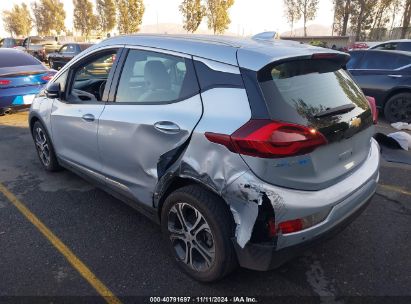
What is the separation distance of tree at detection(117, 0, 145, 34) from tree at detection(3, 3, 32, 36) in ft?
97.0

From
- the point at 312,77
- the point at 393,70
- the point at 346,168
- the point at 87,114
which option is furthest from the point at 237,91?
the point at 393,70

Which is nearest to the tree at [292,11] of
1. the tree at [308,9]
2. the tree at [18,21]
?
the tree at [308,9]

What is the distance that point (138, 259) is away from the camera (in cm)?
297

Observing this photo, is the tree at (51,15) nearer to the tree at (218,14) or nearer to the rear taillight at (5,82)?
the tree at (218,14)

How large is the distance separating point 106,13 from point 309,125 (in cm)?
5179

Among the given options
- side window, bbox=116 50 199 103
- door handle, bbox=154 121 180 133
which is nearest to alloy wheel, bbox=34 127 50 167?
side window, bbox=116 50 199 103

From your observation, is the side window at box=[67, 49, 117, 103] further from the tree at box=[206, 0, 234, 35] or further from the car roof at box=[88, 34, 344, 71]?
the tree at box=[206, 0, 234, 35]

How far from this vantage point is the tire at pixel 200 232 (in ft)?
7.68

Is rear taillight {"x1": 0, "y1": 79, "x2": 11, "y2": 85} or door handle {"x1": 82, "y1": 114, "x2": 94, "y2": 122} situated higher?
door handle {"x1": 82, "y1": 114, "x2": 94, "y2": 122}

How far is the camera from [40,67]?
8.24m

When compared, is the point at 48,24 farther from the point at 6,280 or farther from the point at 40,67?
the point at 6,280

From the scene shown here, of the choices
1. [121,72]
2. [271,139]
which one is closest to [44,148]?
[121,72]

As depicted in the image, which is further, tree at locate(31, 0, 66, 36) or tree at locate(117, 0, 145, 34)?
tree at locate(31, 0, 66, 36)

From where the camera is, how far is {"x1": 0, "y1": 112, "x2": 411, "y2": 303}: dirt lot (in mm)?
2611
